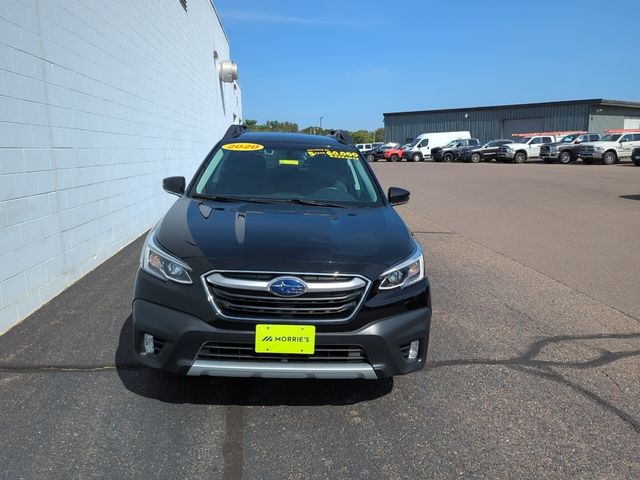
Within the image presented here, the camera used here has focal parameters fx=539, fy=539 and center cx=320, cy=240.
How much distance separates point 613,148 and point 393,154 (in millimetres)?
18384

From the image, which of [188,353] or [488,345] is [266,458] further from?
[488,345]

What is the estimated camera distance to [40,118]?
5.13 metres

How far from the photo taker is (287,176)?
4590mm

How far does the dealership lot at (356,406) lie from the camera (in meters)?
2.77

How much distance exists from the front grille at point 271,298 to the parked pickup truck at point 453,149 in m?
40.5

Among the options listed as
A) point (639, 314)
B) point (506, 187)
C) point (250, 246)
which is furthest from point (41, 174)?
point (506, 187)

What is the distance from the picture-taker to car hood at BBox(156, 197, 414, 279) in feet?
9.98

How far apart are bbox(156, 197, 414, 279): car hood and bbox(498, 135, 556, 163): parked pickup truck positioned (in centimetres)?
3751

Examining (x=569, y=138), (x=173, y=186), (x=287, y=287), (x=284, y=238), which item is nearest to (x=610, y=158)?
(x=569, y=138)

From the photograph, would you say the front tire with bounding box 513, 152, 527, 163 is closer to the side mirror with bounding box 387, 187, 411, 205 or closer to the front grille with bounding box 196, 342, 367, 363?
the side mirror with bounding box 387, 187, 411, 205

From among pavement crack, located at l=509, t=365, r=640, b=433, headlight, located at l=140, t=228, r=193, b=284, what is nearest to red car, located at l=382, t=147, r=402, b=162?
pavement crack, located at l=509, t=365, r=640, b=433

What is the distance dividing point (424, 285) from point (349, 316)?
57cm

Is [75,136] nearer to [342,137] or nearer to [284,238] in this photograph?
[342,137]

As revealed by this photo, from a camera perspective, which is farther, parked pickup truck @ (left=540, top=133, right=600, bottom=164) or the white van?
the white van
